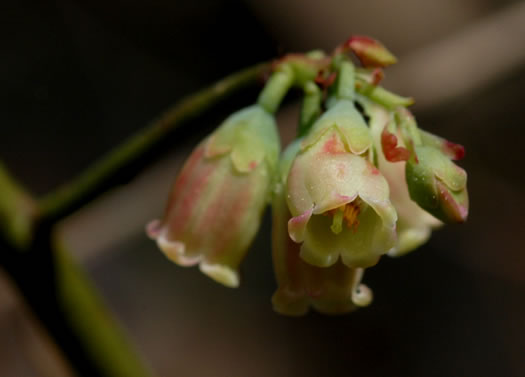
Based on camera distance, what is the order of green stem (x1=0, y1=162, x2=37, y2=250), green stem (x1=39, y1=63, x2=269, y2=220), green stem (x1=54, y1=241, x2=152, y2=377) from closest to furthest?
green stem (x1=39, y1=63, x2=269, y2=220) → green stem (x1=0, y1=162, x2=37, y2=250) → green stem (x1=54, y1=241, x2=152, y2=377)

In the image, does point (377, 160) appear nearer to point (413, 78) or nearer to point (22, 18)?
point (413, 78)

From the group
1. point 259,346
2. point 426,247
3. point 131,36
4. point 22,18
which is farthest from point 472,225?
point 22,18

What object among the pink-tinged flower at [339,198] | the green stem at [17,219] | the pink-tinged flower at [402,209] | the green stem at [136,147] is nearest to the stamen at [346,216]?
the pink-tinged flower at [339,198]

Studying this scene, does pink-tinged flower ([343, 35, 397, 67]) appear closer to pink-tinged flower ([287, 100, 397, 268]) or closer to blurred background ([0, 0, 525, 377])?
pink-tinged flower ([287, 100, 397, 268])

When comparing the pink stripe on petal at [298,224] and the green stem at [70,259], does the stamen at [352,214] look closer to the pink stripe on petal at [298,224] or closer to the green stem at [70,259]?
the pink stripe on petal at [298,224]

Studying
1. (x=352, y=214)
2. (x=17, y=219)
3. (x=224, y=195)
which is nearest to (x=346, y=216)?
(x=352, y=214)

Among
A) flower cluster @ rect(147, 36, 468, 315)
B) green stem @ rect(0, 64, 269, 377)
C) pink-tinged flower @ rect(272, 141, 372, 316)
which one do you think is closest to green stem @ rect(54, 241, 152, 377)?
green stem @ rect(0, 64, 269, 377)
